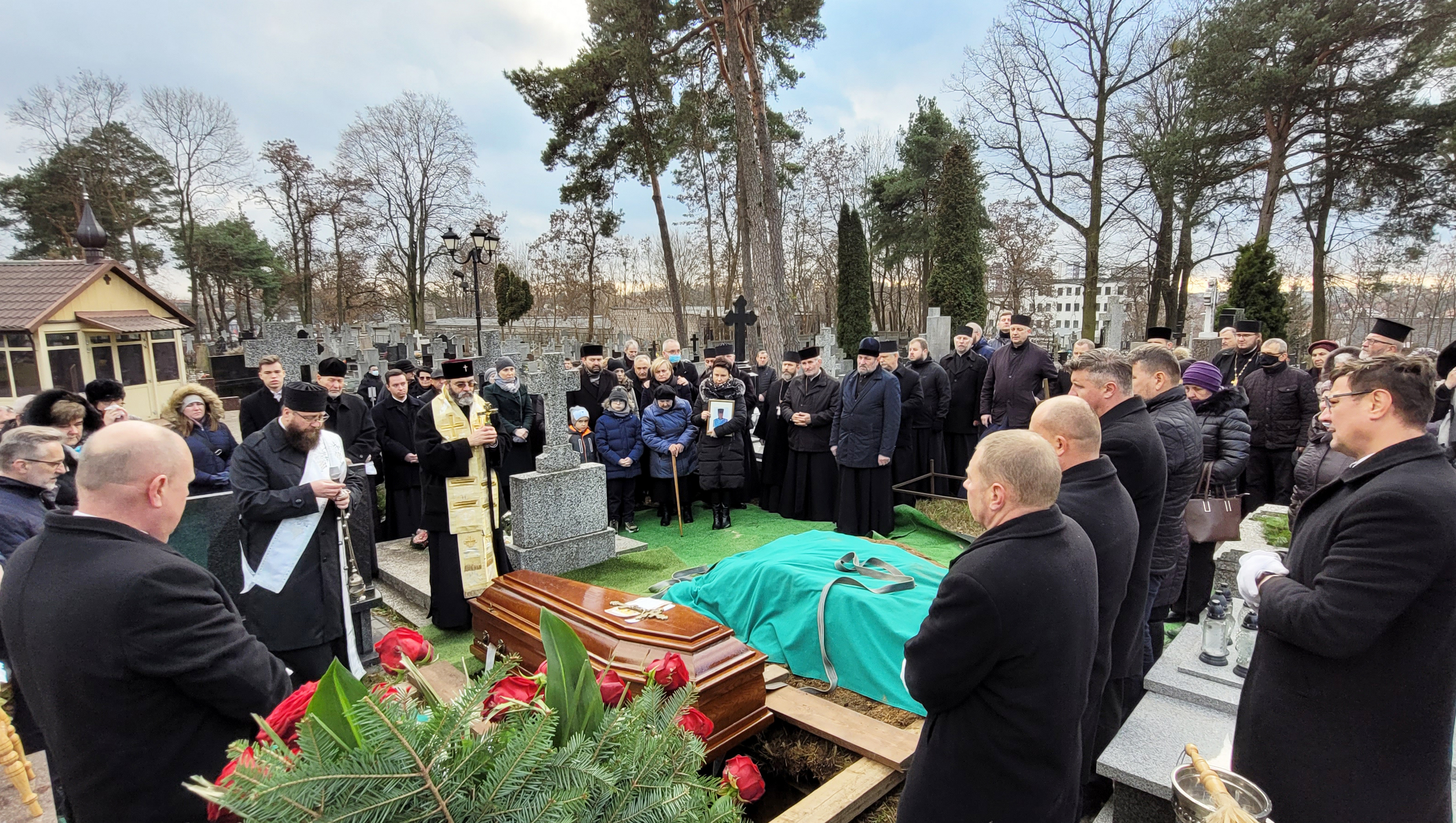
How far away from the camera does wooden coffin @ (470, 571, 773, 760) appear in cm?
300

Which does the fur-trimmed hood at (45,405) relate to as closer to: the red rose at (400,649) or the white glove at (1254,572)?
the red rose at (400,649)

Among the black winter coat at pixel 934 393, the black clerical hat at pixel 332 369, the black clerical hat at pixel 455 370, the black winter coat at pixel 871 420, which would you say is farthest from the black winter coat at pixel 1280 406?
the black clerical hat at pixel 332 369

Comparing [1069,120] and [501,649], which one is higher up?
[1069,120]

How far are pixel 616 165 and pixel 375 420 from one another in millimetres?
14887

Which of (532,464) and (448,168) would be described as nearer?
(532,464)

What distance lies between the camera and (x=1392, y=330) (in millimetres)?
5117

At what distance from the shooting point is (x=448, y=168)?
32.0m

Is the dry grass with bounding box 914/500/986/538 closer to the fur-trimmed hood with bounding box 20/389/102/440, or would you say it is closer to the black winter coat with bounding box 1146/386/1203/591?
the black winter coat with bounding box 1146/386/1203/591

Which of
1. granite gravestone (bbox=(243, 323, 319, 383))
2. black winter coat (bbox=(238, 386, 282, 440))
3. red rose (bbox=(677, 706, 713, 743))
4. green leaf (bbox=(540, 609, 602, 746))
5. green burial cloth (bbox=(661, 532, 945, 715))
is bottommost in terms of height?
Result: green burial cloth (bbox=(661, 532, 945, 715))

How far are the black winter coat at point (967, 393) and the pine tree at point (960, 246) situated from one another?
17.6 meters

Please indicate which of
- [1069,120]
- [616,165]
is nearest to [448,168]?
[616,165]

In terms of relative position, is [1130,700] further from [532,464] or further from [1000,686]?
[532,464]

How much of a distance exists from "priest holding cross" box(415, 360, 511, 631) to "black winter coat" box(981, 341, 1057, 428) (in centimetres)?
545

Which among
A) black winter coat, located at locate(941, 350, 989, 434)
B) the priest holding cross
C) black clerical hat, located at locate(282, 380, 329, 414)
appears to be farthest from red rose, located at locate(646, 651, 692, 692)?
black winter coat, located at locate(941, 350, 989, 434)
